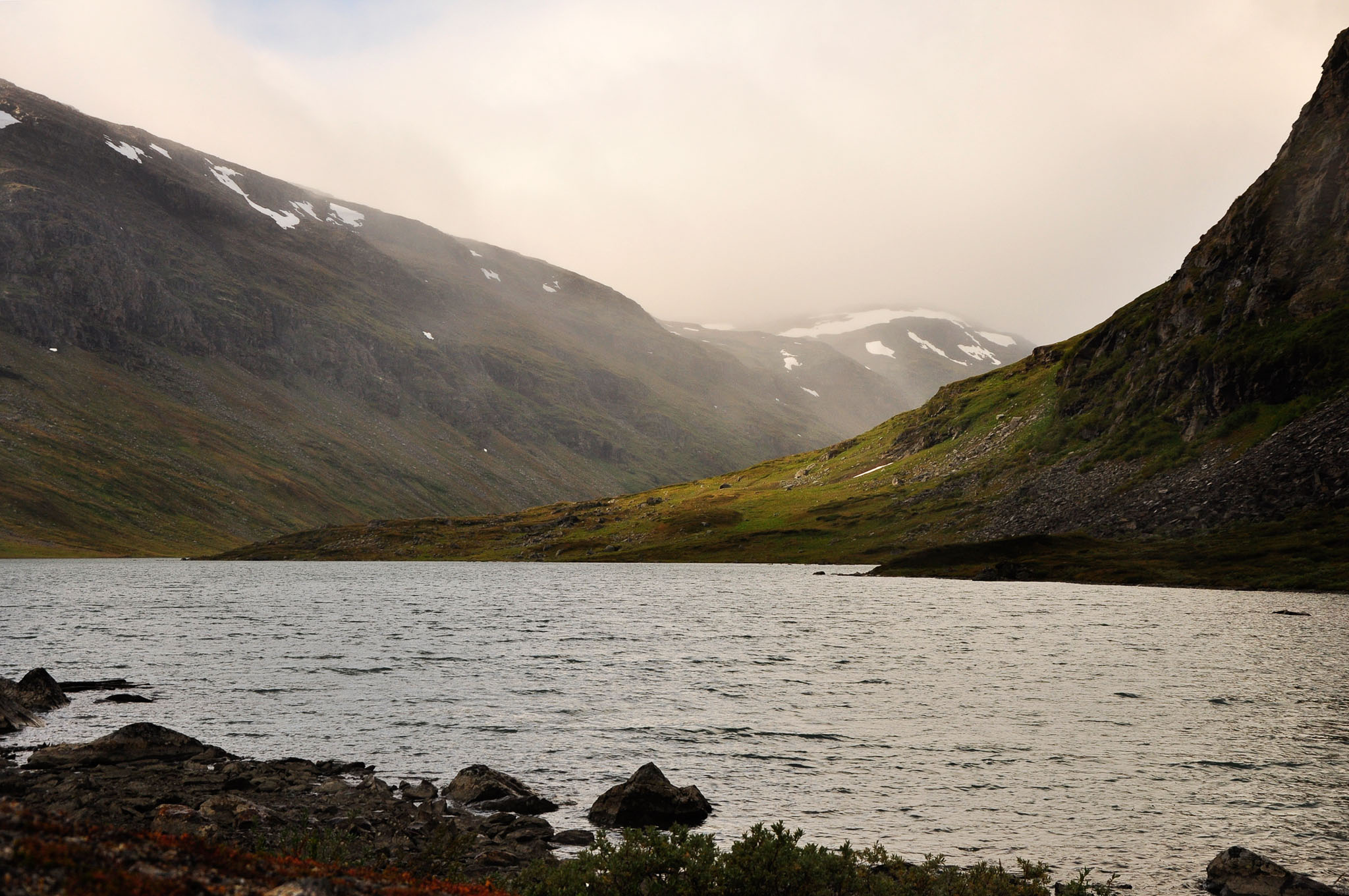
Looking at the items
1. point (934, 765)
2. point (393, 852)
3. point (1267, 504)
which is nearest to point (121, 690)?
point (393, 852)

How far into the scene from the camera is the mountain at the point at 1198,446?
10881cm

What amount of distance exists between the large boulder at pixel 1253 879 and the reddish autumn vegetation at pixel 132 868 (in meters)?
16.6

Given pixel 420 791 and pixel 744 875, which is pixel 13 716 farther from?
pixel 744 875

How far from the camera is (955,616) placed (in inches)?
3100

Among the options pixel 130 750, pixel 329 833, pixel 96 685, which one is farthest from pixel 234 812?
pixel 96 685

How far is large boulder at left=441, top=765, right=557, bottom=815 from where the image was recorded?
949 inches

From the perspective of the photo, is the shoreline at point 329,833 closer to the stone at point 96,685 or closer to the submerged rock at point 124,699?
the submerged rock at point 124,699

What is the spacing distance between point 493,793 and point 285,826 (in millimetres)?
6057

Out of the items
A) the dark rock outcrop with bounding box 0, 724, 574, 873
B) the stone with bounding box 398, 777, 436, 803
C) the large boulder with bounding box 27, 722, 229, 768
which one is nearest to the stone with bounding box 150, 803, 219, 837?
the dark rock outcrop with bounding box 0, 724, 574, 873

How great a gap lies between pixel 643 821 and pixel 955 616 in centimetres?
6248

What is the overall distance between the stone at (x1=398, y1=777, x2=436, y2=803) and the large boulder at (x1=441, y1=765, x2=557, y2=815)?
43 centimetres

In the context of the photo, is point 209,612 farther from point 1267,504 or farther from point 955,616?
point 1267,504

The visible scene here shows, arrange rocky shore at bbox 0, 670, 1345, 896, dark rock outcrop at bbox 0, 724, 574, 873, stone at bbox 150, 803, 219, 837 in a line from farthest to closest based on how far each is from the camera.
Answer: dark rock outcrop at bbox 0, 724, 574, 873
stone at bbox 150, 803, 219, 837
rocky shore at bbox 0, 670, 1345, 896

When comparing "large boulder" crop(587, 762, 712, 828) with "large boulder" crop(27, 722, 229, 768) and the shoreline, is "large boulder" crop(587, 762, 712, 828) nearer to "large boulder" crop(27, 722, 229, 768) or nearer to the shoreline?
the shoreline
